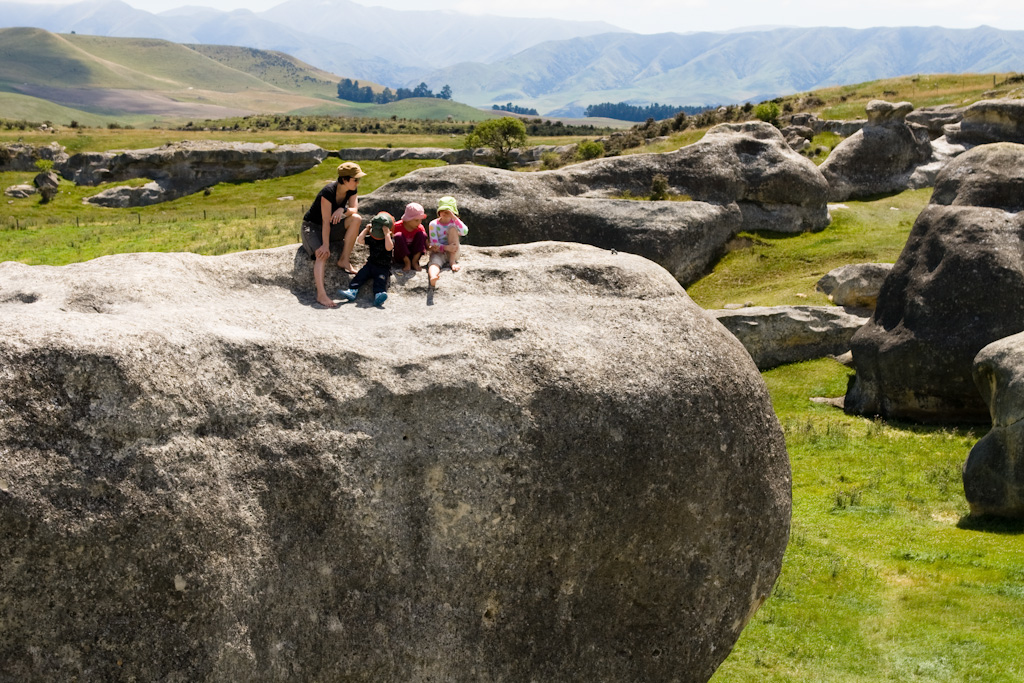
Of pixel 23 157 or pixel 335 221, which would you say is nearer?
pixel 335 221

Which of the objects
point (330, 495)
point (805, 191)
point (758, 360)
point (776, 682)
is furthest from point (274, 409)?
point (805, 191)

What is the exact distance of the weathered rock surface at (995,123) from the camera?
118 feet

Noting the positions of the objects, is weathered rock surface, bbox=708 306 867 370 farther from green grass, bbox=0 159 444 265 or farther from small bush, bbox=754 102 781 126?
small bush, bbox=754 102 781 126

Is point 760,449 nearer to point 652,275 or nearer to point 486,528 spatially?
point 652,275

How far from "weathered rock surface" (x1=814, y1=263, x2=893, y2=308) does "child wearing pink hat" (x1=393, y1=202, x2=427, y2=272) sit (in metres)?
16.2

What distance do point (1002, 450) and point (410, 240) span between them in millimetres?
9523

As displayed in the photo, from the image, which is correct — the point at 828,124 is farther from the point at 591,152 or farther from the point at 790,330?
the point at 790,330

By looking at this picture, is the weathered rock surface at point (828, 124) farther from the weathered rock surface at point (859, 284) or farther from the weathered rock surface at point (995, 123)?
the weathered rock surface at point (859, 284)

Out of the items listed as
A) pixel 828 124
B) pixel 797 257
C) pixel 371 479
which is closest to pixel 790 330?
pixel 797 257

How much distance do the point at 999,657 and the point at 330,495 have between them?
291 inches

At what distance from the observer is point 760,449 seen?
844 cm

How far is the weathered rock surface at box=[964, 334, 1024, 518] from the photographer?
13000 mm

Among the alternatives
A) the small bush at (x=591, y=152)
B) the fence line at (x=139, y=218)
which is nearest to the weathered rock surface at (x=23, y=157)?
the fence line at (x=139, y=218)

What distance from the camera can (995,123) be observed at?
119 feet
